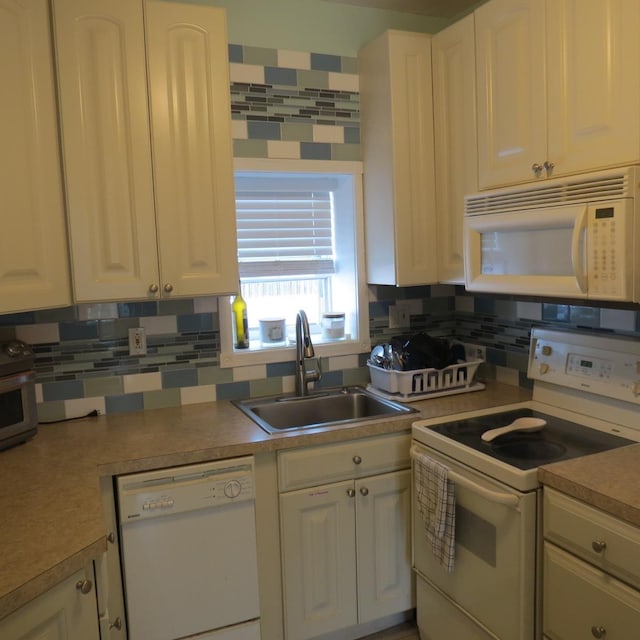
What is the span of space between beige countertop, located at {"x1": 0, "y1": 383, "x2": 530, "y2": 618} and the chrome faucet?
324 mm

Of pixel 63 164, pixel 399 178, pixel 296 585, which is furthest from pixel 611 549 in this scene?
pixel 63 164

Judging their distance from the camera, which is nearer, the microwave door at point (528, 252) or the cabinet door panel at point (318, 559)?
the microwave door at point (528, 252)

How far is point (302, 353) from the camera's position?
2.59 m

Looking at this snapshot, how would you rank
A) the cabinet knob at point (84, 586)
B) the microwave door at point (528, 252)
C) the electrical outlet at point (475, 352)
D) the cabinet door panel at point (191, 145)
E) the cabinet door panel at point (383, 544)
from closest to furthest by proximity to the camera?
the cabinet knob at point (84, 586), the microwave door at point (528, 252), the cabinet door panel at point (191, 145), the cabinet door panel at point (383, 544), the electrical outlet at point (475, 352)

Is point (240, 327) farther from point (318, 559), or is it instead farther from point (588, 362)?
point (588, 362)

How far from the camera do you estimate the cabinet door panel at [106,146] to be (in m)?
1.96

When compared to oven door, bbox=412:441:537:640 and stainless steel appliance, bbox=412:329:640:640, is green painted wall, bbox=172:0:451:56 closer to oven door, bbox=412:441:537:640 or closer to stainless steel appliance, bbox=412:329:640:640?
stainless steel appliance, bbox=412:329:640:640

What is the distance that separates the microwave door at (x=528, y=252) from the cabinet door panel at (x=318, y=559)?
918 mm

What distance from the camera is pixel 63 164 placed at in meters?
1.97

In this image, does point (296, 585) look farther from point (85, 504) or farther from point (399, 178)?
point (399, 178)

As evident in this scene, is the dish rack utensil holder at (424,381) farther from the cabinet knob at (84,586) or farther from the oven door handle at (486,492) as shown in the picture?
the cabinet knob at (84,586)

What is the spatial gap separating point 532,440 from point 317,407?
0.94m

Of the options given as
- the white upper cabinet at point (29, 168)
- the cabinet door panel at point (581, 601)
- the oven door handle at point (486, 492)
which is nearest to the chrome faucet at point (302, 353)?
the oven door handle at point (486, 492)

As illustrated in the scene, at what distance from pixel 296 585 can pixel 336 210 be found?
1629mm
